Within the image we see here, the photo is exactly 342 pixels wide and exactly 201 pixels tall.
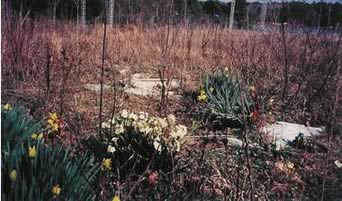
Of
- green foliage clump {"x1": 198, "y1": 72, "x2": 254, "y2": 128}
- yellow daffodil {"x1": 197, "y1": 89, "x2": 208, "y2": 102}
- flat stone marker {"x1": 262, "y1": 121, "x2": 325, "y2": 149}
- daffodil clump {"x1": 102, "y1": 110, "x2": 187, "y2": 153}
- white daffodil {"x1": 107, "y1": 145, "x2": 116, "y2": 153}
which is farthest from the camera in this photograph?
yellow daffodil {"x1": 197, "y1": 89, "x2": 208, "y2": 102}

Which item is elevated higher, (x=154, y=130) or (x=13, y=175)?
(x=13, y=175)

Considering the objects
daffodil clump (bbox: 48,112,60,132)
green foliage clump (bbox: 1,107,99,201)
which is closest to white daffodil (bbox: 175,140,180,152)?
daffodil clump (bbox: 48,112,60,132)

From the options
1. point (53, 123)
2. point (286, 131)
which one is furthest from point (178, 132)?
point (286, 131)

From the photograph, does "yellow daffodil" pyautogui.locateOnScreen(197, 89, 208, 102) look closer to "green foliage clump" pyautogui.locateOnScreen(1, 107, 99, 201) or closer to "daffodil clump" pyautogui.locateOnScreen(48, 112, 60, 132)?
"daffodil clump" pyautogui.locateOnScreen(48, 112, 60, 132)

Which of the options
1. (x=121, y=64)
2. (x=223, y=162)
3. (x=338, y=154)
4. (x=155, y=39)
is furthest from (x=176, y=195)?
(x=155, y=39)

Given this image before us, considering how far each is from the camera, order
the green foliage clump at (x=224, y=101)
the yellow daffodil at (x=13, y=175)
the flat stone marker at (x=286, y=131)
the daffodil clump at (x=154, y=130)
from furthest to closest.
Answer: the green foliage clump at (x=224, y=101), the flat stone marker at (x=286, y=131), the daffodil clump at (x=154, y=130), the yellow daffodil at (x=13, y=175)

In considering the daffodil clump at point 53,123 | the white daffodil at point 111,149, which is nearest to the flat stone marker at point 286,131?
the white daffodil at point 111,149

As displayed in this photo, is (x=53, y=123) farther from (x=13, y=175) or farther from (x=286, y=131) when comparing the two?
(x=286, y=131)

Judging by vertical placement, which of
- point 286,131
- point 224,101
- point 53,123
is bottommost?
point 286,131

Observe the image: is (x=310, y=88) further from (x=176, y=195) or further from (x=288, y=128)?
(x=176, y=195)

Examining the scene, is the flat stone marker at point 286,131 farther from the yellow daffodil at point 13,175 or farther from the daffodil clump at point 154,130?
the yellow daffodil at point 13,175

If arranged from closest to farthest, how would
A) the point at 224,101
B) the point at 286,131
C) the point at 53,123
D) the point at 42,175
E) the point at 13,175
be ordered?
the point at 13,175 → the point at 42,175 → the point at 53,123 → the point at 286,131 → the point at 224,101

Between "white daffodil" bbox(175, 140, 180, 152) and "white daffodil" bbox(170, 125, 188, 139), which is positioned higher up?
"white daffodil" bbox(170, 125, 188, 139)

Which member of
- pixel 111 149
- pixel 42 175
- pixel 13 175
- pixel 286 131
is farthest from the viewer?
→ pixel 286 131
